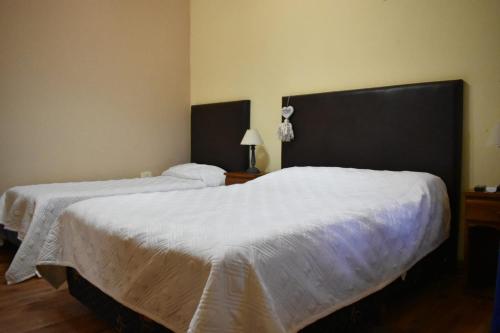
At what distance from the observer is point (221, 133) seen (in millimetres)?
4102

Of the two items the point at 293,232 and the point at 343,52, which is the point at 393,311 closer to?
the point at 293,232

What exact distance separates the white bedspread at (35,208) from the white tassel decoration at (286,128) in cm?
101

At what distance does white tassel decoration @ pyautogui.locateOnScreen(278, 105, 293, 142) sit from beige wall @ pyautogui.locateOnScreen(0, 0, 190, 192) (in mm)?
1578

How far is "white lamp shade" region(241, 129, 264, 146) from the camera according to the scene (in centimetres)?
357

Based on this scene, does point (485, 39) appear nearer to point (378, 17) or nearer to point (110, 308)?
point (378, 17)

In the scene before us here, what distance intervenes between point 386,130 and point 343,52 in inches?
31.5

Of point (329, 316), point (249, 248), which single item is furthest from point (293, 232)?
point (329, 316)

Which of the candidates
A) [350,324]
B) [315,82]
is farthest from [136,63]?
[350,324]

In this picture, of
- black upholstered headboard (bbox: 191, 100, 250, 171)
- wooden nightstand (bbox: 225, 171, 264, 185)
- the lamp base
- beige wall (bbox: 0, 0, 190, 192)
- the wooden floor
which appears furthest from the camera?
black upholstered headboard (bbox: 191, 100, 250, 171)

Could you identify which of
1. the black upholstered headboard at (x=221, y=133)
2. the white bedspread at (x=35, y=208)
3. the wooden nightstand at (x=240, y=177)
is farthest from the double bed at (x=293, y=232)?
the black upholstered headboard at (x=221, y=133)

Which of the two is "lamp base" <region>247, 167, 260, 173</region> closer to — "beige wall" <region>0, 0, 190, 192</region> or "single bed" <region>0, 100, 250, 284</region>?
"single bed" <region>0, 100, 250, 284</region>

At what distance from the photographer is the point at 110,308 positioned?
1.67 metres

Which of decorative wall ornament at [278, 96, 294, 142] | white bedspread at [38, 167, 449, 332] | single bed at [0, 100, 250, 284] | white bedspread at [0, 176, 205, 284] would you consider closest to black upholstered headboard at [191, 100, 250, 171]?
single bed at [0, 100, 250, 284]

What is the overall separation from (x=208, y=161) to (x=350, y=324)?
293 cm
